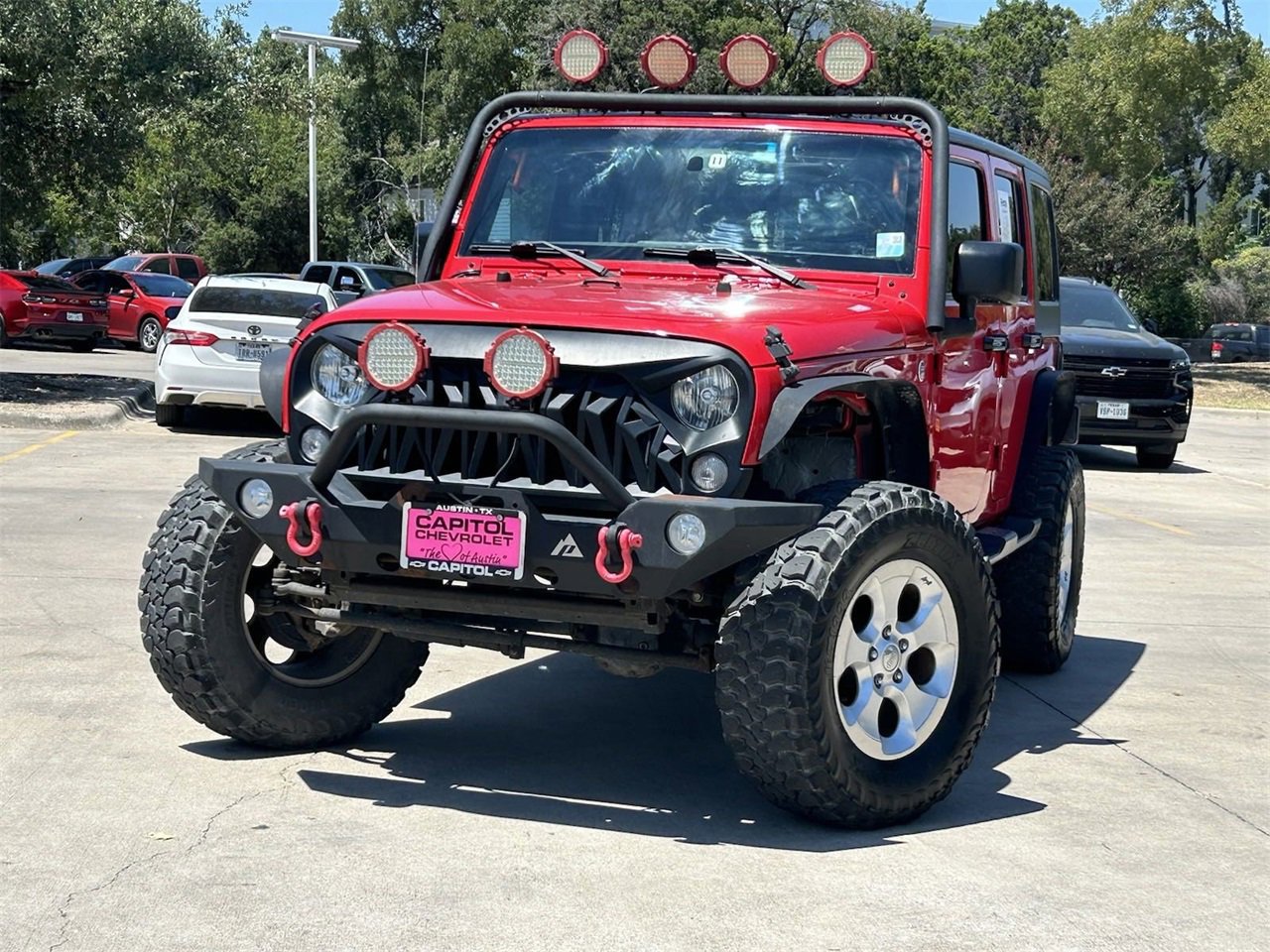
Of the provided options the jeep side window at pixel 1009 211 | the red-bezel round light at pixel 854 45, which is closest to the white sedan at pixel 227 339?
the jeep side window at pixel 1009 211

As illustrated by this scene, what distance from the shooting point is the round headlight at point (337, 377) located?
5340 mm

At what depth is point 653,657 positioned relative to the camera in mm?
5137

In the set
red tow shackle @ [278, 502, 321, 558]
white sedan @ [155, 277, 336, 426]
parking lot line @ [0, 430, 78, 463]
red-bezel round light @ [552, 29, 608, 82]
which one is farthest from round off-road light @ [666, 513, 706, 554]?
white sedan @ [155, 277, 336, 426]

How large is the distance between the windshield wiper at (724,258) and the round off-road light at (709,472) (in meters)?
1.26

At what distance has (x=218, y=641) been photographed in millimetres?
5520

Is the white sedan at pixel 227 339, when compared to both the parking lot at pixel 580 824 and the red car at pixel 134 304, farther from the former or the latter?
the red car at pixel 134 304

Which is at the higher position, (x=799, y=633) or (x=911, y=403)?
(x=911, y=403)

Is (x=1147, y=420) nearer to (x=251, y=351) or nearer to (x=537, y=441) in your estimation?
(x=251, y=351)

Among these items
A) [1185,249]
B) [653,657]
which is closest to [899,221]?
[653,657]

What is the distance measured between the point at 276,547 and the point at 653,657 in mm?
1142

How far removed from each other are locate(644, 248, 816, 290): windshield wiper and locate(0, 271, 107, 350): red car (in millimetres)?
25828

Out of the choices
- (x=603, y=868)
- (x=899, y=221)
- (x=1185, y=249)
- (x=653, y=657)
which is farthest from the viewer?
(x=1185, y=249)

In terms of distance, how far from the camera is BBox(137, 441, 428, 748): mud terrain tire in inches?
216

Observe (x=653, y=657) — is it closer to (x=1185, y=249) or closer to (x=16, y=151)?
(x=16, y=151)
